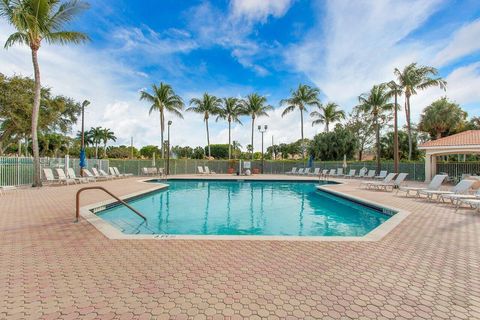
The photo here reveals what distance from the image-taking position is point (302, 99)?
34.3 meters

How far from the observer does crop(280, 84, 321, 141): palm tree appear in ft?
112

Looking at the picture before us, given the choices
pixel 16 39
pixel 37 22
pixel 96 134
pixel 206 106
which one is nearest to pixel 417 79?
pixel 206 106

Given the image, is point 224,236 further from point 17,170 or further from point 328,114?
point 328,114

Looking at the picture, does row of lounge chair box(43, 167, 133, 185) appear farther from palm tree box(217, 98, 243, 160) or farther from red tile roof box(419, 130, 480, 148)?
red tile roof box(419, 130, 480, 148)

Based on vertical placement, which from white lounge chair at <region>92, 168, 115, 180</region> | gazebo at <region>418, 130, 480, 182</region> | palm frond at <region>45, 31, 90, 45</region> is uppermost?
palm frond at <region>45, 31, 90, 45</region>

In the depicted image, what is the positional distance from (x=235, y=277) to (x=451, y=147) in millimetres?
19852

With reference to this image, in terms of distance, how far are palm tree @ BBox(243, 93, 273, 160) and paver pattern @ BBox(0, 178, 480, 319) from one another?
3175cm

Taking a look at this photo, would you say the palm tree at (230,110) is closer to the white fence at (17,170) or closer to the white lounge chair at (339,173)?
the white lounge chair at (339,173)

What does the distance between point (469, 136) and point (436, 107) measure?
13.2 metres

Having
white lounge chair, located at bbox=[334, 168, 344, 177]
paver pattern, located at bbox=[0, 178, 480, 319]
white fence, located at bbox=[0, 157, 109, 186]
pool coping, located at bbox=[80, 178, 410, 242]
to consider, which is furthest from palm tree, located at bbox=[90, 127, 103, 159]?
paver pattern, located at bbox=[0, 178, 480, 319]

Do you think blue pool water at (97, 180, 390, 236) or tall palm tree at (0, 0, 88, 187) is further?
tall palm tree at (0, 0, 88, 187)

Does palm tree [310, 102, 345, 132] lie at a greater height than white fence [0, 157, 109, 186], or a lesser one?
greater

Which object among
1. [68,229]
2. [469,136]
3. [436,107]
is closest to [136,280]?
[68,229]

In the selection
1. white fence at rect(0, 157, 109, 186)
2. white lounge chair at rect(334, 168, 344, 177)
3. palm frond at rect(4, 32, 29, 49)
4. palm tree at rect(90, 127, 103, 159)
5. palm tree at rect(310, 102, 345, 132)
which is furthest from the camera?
palm tree at rect(90, 127, 103, 159)
